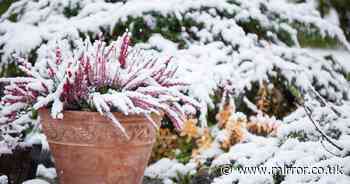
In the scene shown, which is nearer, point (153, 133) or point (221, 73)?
point (153, 133)

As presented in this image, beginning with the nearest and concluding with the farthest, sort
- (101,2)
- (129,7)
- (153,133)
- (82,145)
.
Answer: (82,145) → (153,133) → (129,7) → (101,2)

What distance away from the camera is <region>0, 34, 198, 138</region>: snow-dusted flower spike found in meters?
2.09

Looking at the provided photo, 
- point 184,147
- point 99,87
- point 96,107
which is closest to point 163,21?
point 184,147

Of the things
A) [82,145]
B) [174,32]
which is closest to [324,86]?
[174,32]

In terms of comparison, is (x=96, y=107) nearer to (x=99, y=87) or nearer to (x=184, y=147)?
(x=99, y=87)

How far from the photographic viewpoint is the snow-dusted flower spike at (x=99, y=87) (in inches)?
82.4

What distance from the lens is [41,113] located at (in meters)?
2.22

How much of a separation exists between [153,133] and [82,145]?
340mm

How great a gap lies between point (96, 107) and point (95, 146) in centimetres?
19

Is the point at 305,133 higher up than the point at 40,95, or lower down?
lower down

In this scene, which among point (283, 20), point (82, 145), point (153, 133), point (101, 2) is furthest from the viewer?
point (283, 20)

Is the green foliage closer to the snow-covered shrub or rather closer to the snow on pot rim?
the snow-covered shrub

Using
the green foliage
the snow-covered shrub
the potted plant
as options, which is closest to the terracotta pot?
the potted plant

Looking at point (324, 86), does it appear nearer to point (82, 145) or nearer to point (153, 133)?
point (153, 133)
